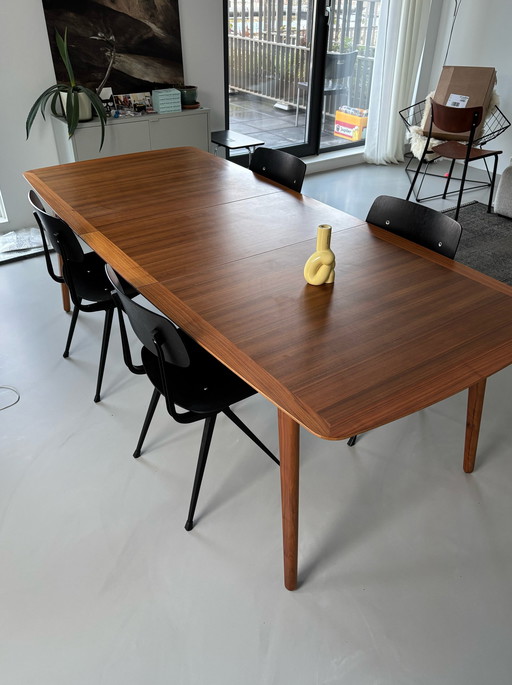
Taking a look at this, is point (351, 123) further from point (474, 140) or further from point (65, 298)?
point (65, 298)

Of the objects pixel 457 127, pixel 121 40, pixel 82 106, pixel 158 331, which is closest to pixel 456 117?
pixel 457 127

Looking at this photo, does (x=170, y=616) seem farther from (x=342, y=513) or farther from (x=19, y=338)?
(x=19, y=338)

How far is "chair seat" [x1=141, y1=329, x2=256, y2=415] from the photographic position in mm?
1747

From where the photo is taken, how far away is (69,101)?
11.6ft

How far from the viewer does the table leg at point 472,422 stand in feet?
6.37

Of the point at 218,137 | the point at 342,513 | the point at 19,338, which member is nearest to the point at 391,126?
the point at 218,137

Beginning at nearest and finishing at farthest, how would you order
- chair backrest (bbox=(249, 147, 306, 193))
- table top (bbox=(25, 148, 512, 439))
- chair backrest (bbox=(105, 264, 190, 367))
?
table top (bbox=(25, 148, 512, 439)), chair backrest (bbox=(105, 264, 190, 367)), chair backrest (bbox=(249, 147, 306, 193))

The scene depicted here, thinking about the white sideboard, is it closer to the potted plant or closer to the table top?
the potted plant

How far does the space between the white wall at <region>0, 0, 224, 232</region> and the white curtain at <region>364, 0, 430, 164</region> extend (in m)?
1.74

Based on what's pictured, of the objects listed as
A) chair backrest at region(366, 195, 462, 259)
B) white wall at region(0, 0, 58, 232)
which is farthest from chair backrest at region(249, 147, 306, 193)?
white wall at region(0, 0, 58, 232)

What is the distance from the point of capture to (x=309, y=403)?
132 cm

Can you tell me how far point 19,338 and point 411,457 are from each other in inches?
81.7

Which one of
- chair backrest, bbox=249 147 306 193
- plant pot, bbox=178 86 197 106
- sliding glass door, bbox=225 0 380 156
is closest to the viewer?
chair backrest, bbox=249 147 306 193

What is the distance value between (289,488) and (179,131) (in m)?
3.36
